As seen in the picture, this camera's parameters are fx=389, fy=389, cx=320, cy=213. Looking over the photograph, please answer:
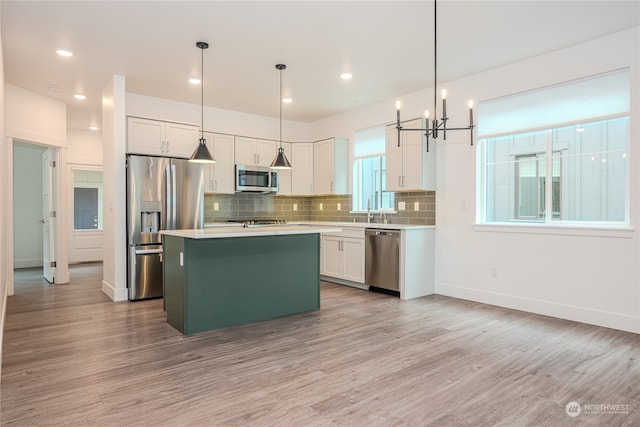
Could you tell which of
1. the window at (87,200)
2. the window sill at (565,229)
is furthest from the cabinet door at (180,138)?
the window at (87,200)

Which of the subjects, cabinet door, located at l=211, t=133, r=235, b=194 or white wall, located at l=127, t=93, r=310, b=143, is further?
cabinet door, located at l=211, t=133, r=235, b=194

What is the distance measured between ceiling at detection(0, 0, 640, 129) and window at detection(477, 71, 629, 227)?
55 centimetres

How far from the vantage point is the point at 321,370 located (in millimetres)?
2824

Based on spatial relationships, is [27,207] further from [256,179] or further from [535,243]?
[535,243]

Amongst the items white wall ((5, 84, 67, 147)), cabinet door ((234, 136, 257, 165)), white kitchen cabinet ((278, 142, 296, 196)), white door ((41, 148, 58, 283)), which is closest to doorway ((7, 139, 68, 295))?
white door ((41, 148, 58, 283))

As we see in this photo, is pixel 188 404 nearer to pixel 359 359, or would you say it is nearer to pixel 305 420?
pixel 305 420

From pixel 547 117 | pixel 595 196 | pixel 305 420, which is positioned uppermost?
pixel 547 117

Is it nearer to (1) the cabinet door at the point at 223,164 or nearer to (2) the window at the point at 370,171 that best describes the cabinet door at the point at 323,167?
(2) the window at the point at 370,171

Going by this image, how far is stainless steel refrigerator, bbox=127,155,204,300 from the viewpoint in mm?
4969

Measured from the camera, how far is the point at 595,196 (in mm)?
4027

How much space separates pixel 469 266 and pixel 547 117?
1.95m

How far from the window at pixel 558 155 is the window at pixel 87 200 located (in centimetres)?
820

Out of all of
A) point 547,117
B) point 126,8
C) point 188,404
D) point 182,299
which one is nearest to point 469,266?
point 547,117

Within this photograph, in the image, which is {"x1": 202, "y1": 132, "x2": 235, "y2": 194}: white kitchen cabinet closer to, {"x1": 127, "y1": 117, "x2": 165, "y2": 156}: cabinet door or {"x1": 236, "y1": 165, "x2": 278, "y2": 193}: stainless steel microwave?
{"x1": 236, "y1": 165, "x2": 278, "y2": 193}: stainless steel microwave
